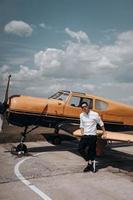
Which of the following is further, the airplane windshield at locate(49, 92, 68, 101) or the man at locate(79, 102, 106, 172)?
the airplane windshield at locate(49, 92, 68, 101)

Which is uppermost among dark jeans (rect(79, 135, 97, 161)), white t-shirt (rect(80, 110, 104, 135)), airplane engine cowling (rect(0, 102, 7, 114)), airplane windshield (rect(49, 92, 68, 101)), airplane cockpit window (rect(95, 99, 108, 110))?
airplane windshield (rect(49, 92, 68, 101))

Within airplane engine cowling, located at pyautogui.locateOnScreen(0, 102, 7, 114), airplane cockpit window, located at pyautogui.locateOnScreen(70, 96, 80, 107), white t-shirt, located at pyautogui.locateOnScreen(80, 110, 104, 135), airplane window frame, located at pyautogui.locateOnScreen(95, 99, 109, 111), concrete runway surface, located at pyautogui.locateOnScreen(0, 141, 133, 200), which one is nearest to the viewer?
concrete runway surface, located at pyautogui.locateOnScreen(0, 141, 133, 200)

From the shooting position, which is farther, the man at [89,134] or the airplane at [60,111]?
the airplane at [60,111]

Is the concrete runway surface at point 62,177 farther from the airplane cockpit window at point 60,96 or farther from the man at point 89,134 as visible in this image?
the airplane cockpit window at point 60,96

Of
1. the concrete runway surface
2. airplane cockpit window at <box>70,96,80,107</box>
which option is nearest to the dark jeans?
the concrete runway surface

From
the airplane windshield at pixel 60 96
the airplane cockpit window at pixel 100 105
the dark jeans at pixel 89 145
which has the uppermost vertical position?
the airplane windshield at pixel 60 96

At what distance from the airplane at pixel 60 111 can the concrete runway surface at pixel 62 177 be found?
4.02ft

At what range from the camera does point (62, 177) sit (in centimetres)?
904

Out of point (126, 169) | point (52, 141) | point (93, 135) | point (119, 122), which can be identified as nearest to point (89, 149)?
point (93, 135)

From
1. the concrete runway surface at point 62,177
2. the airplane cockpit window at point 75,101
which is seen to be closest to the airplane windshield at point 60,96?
the airplane cockpit window at point 75,101

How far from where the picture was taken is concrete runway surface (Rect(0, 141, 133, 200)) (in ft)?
23.9

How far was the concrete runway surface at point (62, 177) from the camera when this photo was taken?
7.29 metres

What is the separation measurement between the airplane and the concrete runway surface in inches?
48.3

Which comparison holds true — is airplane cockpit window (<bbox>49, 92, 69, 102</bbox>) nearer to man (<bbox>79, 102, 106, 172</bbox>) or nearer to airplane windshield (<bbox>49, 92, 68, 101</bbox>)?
airplane windshield (<bbox>49, 92, 68, 101</bbox>)
